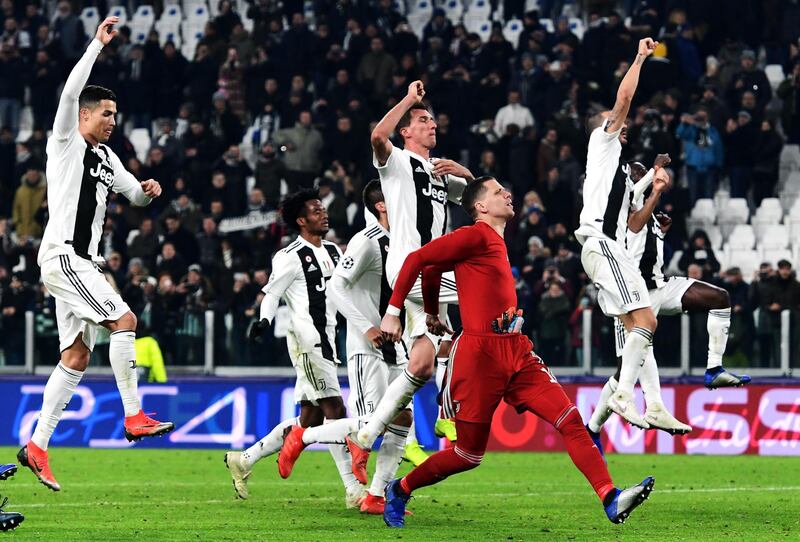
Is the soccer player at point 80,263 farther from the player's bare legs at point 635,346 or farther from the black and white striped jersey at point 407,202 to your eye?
the player's bare legs at point 635,346

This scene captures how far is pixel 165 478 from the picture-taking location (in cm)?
1468

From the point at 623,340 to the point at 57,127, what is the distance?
5.45 m

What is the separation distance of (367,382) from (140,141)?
608 inches

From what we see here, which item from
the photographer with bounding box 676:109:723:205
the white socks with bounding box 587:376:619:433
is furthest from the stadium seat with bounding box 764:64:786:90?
the white socks with bounding box 587:376:619:433

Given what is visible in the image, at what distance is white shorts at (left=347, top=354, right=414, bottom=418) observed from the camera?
11.3 meters

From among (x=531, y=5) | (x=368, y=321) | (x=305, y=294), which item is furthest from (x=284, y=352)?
(x=531, y=5)

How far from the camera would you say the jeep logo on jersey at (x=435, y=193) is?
1105 cm

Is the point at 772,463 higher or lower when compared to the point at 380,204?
lower

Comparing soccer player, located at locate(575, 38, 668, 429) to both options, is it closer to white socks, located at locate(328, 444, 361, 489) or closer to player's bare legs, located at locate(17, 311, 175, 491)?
white socks, located at locate(328, 444, 361, 489)

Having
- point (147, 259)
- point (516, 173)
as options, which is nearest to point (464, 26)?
point (516, 173)

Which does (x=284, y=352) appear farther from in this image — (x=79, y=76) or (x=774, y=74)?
(x=774, y=74)

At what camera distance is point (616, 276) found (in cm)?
1194

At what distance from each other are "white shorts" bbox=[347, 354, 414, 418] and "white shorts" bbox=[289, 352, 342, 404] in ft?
2.66

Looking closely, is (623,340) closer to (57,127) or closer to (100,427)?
(57,127)
